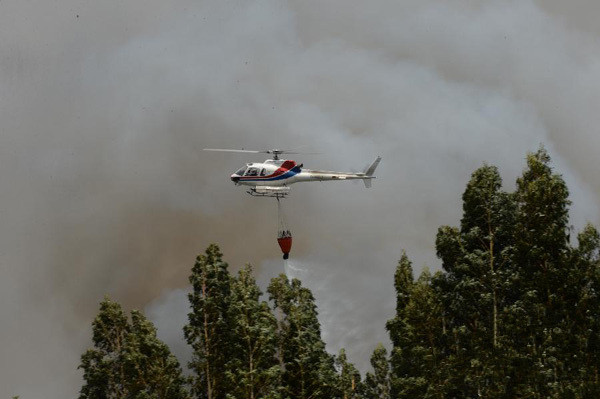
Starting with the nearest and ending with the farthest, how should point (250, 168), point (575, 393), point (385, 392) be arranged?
point (575, 393) → point (250, 168) → point (385, 392)

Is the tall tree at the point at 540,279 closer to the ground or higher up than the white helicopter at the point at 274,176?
closer to the ground

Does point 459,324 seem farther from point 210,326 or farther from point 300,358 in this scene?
point 210,326

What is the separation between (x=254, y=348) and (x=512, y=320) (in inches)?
1169

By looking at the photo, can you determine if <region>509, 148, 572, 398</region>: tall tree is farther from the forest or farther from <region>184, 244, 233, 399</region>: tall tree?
<region>184, 244, 233, 399</region>: tall tree

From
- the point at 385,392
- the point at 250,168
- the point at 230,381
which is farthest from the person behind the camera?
the point at 385,392

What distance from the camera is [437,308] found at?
130m

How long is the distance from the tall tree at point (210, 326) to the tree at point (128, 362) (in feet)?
11.7

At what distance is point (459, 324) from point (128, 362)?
40.1m

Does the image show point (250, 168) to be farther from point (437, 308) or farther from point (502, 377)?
point (502, 377)

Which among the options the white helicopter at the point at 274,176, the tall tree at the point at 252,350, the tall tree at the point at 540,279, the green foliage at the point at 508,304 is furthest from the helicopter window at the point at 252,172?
the tall tree at the point at 540,279

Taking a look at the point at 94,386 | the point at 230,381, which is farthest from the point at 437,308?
the point at 94,386

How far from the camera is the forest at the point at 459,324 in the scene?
120875 mm

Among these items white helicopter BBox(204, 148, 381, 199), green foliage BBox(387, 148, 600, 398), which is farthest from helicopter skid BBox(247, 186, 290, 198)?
green foliage BBox(387, 148, 600, 398)

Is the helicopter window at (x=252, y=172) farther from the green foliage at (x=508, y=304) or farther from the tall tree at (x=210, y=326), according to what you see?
the green foliage at (x=508, y=304)
